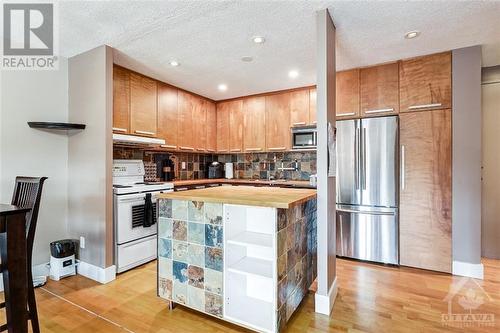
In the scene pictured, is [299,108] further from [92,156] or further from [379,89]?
[92,156]

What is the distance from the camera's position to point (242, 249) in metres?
2.00

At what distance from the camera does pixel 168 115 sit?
3764 millimetres

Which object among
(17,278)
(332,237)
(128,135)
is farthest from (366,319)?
(128,135)

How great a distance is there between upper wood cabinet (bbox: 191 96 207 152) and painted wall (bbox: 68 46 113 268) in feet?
5.51

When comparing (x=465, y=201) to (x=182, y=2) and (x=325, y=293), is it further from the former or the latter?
(x=182, y=2)

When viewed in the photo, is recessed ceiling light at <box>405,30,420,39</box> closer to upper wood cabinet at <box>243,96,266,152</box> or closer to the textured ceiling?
the textured ceiling

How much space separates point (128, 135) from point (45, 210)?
3.84 ft

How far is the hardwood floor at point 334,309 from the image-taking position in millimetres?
1868

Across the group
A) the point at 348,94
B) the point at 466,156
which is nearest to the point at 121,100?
the point at 348,94

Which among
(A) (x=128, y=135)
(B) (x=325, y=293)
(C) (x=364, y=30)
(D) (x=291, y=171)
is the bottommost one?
(B) (x=325, y=293)

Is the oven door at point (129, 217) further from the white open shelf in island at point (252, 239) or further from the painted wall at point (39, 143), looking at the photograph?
the white open shelf in island at point (252, 239)

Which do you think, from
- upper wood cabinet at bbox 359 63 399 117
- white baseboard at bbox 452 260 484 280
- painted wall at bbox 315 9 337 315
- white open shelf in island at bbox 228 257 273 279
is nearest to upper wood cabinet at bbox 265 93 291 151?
upper wood cabinet at bbox 359 63 399 117

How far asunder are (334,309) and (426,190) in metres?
1.74

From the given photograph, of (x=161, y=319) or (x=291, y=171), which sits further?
(x=291, y=171)
